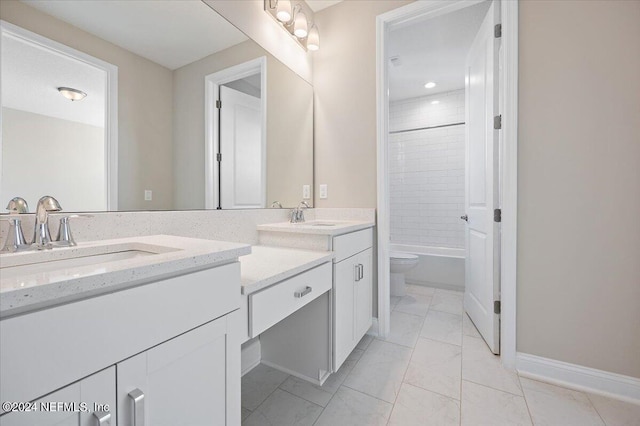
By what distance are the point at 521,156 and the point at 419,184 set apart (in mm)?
2190

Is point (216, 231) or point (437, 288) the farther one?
point (437, 288)

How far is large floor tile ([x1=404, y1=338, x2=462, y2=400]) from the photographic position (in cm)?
141

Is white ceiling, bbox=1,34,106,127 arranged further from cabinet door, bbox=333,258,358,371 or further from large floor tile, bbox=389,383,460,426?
large floor tile, bbox=389,383,460,426

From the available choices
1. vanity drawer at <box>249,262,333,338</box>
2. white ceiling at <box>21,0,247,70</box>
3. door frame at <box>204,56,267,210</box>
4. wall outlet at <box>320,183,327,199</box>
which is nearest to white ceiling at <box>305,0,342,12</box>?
white ceiling at <box>21,0,247,70</box>

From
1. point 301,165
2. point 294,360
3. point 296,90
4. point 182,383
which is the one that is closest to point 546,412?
point 294,360

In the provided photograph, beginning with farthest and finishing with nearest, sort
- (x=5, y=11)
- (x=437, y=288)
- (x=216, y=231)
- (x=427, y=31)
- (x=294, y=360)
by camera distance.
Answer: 1. (x=437, y=288)
2. (x=427, y=31)
3. (x=294, y=360)
4. (x=216, y=231)
5. (x=5, y=11)

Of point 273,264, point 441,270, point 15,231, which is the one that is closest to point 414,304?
point 441,270

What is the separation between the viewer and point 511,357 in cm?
155

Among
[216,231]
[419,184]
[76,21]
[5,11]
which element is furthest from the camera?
[419,184]

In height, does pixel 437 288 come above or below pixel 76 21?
below

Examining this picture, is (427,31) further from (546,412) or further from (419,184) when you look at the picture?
(546,412)

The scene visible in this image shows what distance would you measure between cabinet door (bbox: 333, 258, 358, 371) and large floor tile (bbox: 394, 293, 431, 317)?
3.47 feet

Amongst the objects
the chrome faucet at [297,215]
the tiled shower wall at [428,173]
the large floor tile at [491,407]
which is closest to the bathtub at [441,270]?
the tiled shower wall at [428,173]

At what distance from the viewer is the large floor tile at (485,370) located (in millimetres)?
1426
